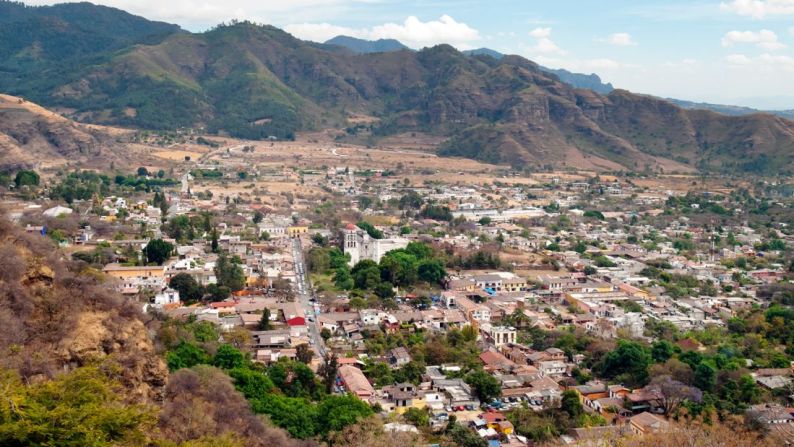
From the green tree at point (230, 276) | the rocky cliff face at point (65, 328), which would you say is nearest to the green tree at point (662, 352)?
the rocky cliff face at point (65, 328)

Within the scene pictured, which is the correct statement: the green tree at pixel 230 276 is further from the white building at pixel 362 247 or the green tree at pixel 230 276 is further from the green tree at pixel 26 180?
the green tree at pixel 26 180

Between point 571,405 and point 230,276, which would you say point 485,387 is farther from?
point 230,276

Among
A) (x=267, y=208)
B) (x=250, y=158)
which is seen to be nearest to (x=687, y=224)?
(x=267, y=208)

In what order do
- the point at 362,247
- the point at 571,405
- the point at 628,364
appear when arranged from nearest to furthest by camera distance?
the point at 571,405 < the point at 628,364 < the point at 362,247

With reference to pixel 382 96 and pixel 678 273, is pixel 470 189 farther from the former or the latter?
pixel 382 96

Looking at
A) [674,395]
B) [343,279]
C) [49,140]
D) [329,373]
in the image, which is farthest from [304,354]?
[49,140]

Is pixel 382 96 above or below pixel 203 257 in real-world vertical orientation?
above
